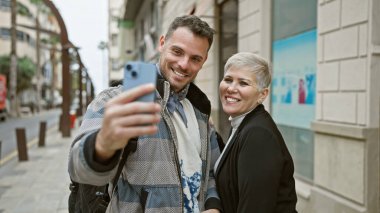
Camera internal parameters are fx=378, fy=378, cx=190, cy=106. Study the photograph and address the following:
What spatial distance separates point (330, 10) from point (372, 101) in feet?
4.26

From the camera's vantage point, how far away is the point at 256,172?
178 cm

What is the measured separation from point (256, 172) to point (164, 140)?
473 mm

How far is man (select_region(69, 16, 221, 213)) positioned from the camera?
1.09m

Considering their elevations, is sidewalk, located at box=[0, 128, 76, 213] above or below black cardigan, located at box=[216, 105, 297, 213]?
below

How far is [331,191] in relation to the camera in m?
4.51

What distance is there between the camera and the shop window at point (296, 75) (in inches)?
210

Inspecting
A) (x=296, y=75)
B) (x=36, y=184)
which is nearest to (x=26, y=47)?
(x=36, y=184)

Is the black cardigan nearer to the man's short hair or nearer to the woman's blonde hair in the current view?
the woman's blonde hair

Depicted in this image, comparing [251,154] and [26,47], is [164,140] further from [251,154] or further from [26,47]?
[26,47]

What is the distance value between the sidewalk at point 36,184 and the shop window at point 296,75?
11.7 ft

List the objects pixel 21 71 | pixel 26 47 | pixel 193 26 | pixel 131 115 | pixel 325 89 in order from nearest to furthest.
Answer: pixel 131 115 < pixel 193 26 < pixel 325 89 < pixel 21 71 < pixel 26 47

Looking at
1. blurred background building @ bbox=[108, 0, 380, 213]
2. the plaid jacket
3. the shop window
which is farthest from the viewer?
the shop window

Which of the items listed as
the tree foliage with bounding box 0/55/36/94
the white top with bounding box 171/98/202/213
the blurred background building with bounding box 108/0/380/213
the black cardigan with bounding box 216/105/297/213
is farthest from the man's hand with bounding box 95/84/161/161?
the tree foliage with bounding box 0/55/36/94

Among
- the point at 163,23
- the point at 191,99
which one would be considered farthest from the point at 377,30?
the point at 163,23
